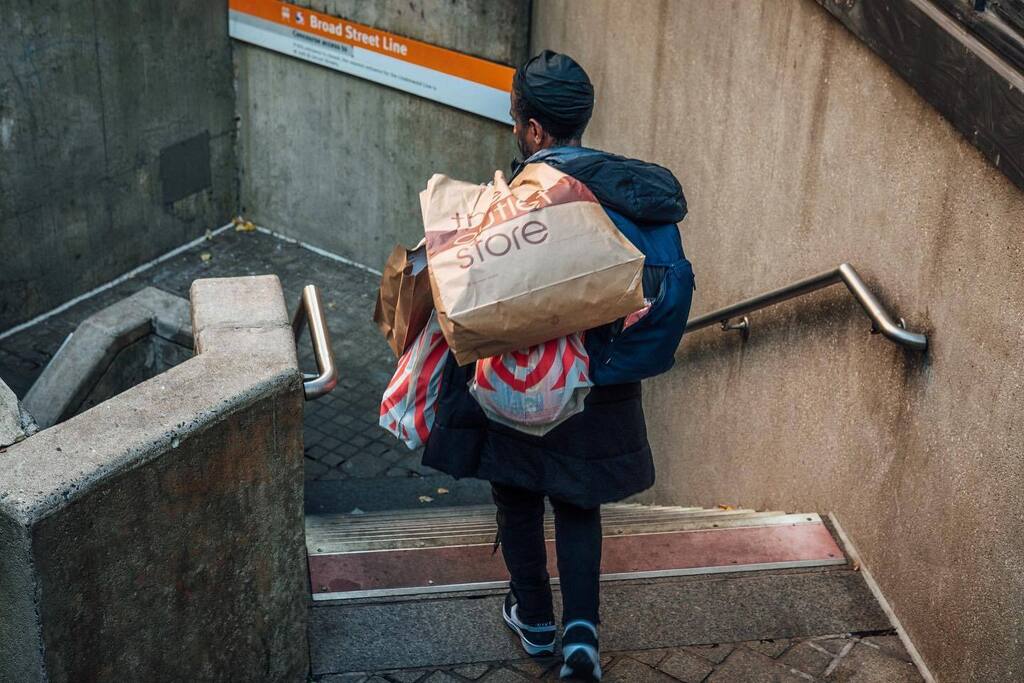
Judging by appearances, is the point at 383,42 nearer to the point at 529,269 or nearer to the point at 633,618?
the point at 633,618

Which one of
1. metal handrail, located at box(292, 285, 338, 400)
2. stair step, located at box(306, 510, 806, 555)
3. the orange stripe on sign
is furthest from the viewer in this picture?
the orange stripe on sign

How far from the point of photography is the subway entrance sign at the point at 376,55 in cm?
869

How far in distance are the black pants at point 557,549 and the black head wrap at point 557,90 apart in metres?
1.03

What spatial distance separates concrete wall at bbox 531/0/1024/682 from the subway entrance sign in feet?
7.51

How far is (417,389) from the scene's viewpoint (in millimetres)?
3164

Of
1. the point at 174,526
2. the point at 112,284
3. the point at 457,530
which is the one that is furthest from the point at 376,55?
the point at 174,526

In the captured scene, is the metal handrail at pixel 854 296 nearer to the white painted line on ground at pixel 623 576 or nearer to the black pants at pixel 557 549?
the white painted line on ground at pixel 623 576

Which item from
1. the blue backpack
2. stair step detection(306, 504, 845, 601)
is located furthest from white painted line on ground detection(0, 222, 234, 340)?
the blue backpack

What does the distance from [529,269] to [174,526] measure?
3.34ft

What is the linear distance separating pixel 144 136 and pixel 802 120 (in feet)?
20.8

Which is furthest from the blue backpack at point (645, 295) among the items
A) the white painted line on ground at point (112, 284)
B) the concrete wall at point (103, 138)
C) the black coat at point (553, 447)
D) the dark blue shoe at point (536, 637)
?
the white painted line on ground at point (112, 284)

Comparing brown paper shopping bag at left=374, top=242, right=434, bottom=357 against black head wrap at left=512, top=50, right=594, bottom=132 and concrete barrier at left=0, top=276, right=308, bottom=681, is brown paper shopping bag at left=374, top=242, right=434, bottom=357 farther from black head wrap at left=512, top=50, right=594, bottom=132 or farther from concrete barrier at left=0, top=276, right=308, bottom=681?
black head wrap at left=512, top=50, right=594, bottom=132

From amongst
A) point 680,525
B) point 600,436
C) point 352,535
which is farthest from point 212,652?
point 680,525

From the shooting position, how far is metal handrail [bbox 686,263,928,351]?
3.66 metres
